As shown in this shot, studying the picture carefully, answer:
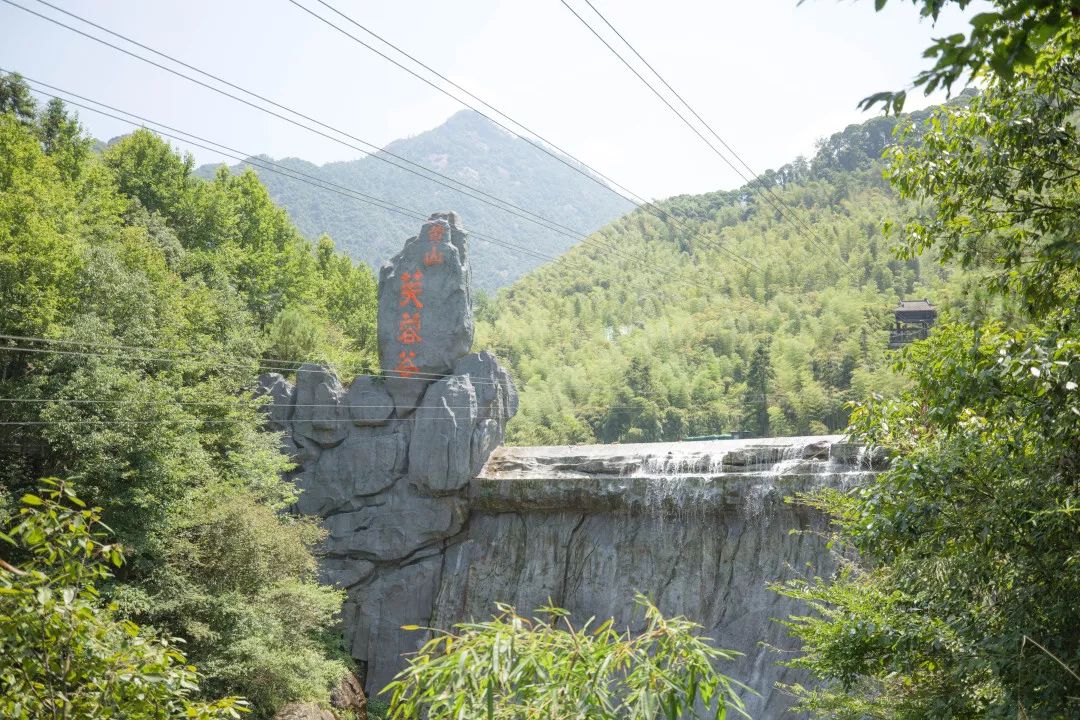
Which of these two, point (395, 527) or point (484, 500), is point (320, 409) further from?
point (484, 500)

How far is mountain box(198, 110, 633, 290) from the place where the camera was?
2753 inches

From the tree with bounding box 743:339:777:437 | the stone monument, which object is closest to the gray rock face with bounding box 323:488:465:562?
the stone monument

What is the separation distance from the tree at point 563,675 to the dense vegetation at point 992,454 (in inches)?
51.2

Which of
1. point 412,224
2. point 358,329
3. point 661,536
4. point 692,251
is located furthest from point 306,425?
point 412,224

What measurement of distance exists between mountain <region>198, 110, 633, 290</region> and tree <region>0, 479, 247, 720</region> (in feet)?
159

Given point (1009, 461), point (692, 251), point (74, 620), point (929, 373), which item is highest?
point (692, 251)

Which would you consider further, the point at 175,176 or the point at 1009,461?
the point at 175,176

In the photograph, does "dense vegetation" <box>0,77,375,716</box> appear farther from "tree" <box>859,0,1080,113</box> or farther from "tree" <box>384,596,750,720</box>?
"tree" <box>859,0,1080,113</box>

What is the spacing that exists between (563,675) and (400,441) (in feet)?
36.6

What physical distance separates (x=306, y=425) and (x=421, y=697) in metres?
11.7

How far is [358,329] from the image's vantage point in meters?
21.0

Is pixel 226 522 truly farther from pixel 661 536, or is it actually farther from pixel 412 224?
pixel 412 224

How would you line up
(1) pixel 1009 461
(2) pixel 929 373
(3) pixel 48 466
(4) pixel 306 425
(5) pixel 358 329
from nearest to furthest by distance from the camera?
(1) pixel 1009 461 < (2) pixel 929 373 < (3) pixel 48 466 < (4) pixel 306 425 < (5) pixel 358 329

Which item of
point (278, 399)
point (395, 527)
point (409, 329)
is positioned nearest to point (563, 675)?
point (395, 527)
